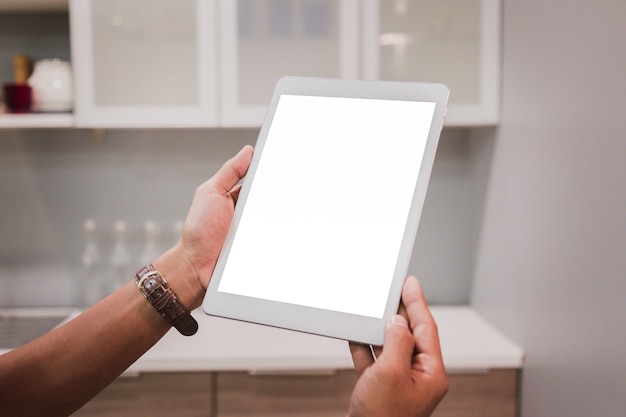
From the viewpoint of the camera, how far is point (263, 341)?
1551mm

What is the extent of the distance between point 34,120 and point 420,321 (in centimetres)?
127

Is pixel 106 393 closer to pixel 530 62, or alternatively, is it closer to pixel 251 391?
pixel 251 391

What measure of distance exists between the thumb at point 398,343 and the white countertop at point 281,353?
0.76m

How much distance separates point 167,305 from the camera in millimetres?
914

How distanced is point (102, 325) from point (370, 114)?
493 mm

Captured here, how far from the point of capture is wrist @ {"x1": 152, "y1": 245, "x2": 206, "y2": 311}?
36.8 inches

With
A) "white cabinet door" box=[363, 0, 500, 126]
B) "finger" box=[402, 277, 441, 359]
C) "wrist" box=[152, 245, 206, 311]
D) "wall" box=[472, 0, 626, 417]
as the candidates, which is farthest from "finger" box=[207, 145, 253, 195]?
"white cabinet door" box=[363, 0, 500, 126]

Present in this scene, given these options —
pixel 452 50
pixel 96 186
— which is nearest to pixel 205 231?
pixel 452 50

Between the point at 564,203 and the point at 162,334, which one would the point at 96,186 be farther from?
the point at 564,203

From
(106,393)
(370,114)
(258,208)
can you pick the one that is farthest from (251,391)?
(370,114)

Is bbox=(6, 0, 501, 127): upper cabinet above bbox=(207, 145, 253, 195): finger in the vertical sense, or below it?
above

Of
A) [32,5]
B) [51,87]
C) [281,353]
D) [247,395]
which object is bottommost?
[247,395]

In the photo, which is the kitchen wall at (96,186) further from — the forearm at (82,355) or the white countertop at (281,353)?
the forearm at (82,355)

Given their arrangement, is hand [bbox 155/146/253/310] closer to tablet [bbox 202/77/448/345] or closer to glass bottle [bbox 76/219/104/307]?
tablet [bbox 202/77/448/345]
